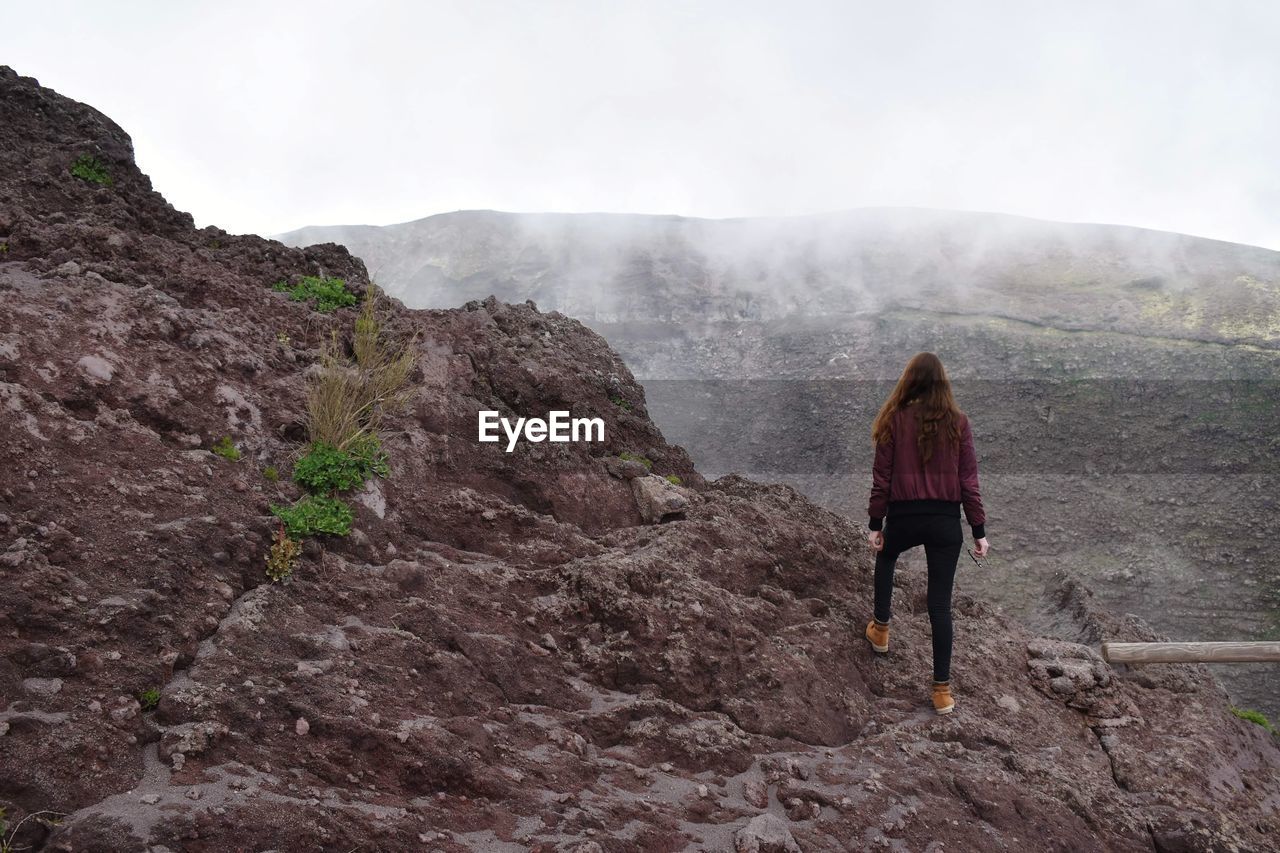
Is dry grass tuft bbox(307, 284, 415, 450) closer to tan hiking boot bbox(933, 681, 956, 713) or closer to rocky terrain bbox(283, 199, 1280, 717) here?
tan hiking boot bbox(933, 681, 956, 713)

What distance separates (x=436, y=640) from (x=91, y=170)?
4.54 metres

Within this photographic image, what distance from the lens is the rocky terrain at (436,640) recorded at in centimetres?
266

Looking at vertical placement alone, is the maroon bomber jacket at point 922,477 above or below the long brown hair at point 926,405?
below

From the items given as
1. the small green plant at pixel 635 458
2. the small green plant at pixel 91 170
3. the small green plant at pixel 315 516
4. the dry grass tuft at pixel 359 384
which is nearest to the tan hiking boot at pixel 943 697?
the small green plant at pixel 635 458

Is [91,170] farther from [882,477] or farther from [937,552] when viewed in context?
[937,552]

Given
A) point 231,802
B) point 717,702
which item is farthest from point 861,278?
point 231,802

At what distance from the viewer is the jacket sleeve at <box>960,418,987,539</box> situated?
3.88 meters

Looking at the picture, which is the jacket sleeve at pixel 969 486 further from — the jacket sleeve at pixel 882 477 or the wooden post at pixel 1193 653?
the wooden post at pixel 1193 653

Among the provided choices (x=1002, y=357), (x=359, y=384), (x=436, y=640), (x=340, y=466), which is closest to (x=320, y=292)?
(x=359, y=384)

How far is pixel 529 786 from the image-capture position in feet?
9.84

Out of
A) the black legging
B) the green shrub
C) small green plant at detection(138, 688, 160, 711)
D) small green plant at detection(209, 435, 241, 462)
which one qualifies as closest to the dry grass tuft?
the green shrub

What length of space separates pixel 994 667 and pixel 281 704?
13.1ft

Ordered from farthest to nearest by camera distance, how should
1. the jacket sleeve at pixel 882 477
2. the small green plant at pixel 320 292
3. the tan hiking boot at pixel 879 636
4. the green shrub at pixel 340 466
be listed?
the small green plant at pixel 320 292
the tan hiking boot at pixel 879 636
the green shrub at pixel 340 466
the jacket sleeve at pixel 882 477

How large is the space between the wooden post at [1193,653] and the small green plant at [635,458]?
3306 mm
